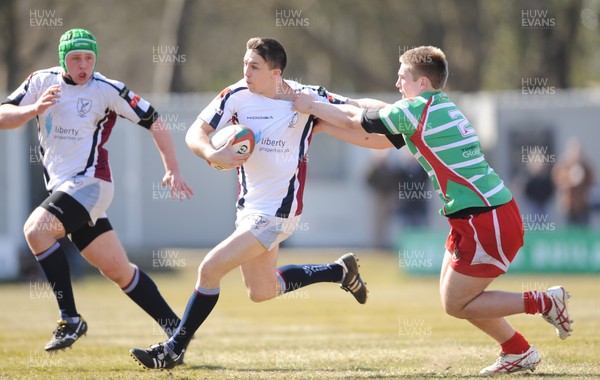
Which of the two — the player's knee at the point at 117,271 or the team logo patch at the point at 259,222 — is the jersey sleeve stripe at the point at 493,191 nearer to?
the team logo patch at the point at 259,222

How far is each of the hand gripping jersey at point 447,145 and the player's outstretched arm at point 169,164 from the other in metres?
1.65

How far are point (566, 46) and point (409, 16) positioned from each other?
5299 mm

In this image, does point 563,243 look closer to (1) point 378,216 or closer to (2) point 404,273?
(2) point 404,273

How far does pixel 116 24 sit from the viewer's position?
32656mm

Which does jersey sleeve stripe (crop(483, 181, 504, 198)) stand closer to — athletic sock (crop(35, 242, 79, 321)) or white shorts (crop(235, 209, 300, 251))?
white shorts (crop(235, 209, 300, 251))

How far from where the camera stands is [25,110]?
7539 mm

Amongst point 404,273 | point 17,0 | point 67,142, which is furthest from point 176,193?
point 17,0

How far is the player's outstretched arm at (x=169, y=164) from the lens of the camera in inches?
303

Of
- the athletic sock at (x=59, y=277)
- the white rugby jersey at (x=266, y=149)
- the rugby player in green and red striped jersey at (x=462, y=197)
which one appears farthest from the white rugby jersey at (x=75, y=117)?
the rugby player in green and red striped jersey at (x=462, y=197)

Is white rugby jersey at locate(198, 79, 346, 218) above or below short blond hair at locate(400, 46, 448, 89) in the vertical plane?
below

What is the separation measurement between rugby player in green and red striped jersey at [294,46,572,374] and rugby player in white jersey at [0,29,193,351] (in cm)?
189

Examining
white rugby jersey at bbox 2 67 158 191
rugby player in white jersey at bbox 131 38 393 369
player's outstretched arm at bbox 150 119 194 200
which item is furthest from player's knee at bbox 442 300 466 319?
white rugby jersey at bbox 2 67 158 191

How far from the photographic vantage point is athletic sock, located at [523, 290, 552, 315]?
6.84 meters

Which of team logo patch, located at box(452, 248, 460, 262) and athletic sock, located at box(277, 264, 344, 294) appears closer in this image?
team logo patch, located at box(452, 248, 460, 262)
